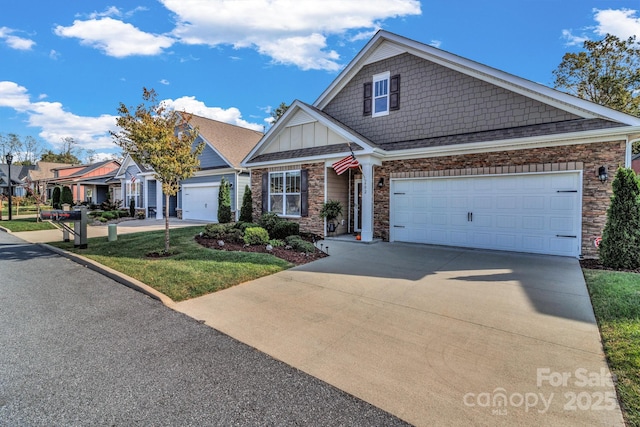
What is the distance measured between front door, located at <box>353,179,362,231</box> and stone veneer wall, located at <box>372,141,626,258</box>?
2.55m

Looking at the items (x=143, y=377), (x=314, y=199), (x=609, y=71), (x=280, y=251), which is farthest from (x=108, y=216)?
(x=609, y=71)

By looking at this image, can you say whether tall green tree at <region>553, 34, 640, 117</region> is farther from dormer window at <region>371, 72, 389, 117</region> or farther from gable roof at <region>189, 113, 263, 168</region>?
gable roof at <region>189, 113, 263, 168</region>

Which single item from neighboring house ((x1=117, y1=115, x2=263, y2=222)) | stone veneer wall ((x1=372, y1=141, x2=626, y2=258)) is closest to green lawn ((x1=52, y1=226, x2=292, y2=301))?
stone veneer wall ((x1=372, y1=141, x2=626, y2=258))

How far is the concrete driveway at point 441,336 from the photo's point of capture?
2.53 m

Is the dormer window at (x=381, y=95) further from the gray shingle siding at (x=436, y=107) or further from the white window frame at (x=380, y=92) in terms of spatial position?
the gray shingle siding at (x=436, y=107)

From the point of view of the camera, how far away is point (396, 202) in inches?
414

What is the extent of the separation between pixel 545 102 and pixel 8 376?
11777mm

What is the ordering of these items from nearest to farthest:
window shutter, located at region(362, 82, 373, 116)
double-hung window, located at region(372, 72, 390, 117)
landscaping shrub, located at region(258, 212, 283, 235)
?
landscaping shrub, located at region(258, 212, 283, 235), double-hung window, located at region(372, 72, 390, 117), window shutter, located at region(362, 82, 373, 116)

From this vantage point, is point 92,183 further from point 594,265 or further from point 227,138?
point 594,265

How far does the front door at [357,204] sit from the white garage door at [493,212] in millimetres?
1684

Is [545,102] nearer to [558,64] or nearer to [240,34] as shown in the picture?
[240,34]

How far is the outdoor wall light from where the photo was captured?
23.8 ft

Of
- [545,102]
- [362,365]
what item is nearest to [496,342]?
[362,365]

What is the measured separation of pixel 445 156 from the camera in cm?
956
